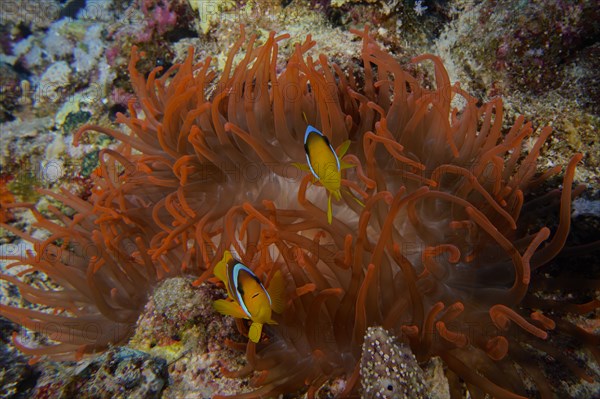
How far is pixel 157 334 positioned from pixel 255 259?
72cm

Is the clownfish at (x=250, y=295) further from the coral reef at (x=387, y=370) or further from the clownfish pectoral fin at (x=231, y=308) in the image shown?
the coral reef at (x=387, y=370)

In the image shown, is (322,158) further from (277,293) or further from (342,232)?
(277,293)

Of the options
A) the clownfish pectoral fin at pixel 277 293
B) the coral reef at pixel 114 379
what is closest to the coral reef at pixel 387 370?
the clownfish pectoral fin at pixel 277 293

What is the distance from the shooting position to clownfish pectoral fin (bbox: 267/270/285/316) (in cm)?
202

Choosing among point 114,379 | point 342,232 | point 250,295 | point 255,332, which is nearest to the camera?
point 250,295

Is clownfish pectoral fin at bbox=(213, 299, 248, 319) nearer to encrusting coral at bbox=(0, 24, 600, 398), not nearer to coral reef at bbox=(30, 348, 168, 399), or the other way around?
encrusting coral at bbox=(0, 24, 600, 398)

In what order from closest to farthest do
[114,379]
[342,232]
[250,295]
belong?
[250,295]
[114,379]
[342,232]

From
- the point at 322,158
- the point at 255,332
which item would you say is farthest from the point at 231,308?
the point at 322,158

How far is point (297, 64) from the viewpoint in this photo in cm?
251

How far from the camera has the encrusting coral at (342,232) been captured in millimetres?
2078

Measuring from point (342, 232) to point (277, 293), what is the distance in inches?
19.3

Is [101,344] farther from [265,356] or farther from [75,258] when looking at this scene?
[265,356]

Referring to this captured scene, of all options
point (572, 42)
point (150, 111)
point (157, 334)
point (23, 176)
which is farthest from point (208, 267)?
point (23, 176)

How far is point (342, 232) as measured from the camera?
2.24 meters
